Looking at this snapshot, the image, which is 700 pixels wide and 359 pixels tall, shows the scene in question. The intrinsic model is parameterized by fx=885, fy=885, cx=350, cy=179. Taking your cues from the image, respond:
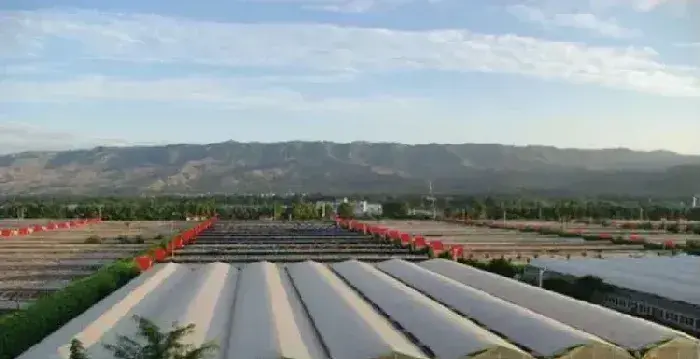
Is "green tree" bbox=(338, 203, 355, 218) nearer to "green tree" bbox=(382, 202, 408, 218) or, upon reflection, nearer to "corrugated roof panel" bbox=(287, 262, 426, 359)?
"green tree" bbox=(382, 202, 408, 218)

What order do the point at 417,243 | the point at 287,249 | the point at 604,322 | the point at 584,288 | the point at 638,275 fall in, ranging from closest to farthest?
the point at 604,322, the point at 584,288, the point at 638,275, the point at 417,243, the point at 287,249

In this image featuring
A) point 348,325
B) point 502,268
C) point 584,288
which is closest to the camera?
point 348,325

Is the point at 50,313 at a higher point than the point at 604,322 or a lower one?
lower

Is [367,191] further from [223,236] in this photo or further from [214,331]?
[214,331]

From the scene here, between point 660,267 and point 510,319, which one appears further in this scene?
point 660,267

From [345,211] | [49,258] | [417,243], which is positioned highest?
[345,211]

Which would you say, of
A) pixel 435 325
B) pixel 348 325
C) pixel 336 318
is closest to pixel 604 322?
pixel 435 325

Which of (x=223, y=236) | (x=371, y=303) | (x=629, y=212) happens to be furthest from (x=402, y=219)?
(x=371, y=303)

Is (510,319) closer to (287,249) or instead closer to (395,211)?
(287,249)
